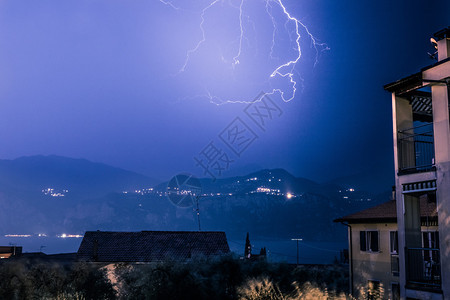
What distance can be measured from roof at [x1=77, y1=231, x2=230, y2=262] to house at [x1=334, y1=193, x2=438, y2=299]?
44.7ft

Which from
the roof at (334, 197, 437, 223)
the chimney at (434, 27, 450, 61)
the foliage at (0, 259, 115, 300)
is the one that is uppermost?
the chimney at (434, 27, 450, 61)

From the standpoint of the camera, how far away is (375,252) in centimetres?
2348

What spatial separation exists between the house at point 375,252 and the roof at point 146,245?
13.6 metres

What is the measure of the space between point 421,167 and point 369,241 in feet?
37.8

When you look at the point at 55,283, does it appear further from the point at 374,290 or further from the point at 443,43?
the point at 443,43

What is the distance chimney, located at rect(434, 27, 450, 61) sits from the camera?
12.7m

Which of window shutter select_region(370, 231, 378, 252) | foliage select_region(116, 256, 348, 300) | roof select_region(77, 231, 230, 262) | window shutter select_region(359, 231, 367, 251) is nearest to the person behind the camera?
foliage select_region(116, 256, 348, 300)

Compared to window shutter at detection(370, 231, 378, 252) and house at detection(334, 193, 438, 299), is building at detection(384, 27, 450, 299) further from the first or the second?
window shutter at detection(370, 231, 378, 252)

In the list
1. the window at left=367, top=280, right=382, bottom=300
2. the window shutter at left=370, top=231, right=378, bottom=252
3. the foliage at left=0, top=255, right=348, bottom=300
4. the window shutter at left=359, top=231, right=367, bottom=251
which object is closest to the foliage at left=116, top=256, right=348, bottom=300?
the foliage at left=0, top=255, right=348, bottom=300

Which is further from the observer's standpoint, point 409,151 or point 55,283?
point 55,283

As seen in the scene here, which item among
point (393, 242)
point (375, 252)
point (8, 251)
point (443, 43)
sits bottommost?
point (8, 251)

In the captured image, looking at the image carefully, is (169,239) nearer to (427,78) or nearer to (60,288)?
(60,288)

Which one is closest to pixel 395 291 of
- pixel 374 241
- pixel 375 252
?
pixel 375 252

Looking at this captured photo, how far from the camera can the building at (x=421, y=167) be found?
12.0 meters
